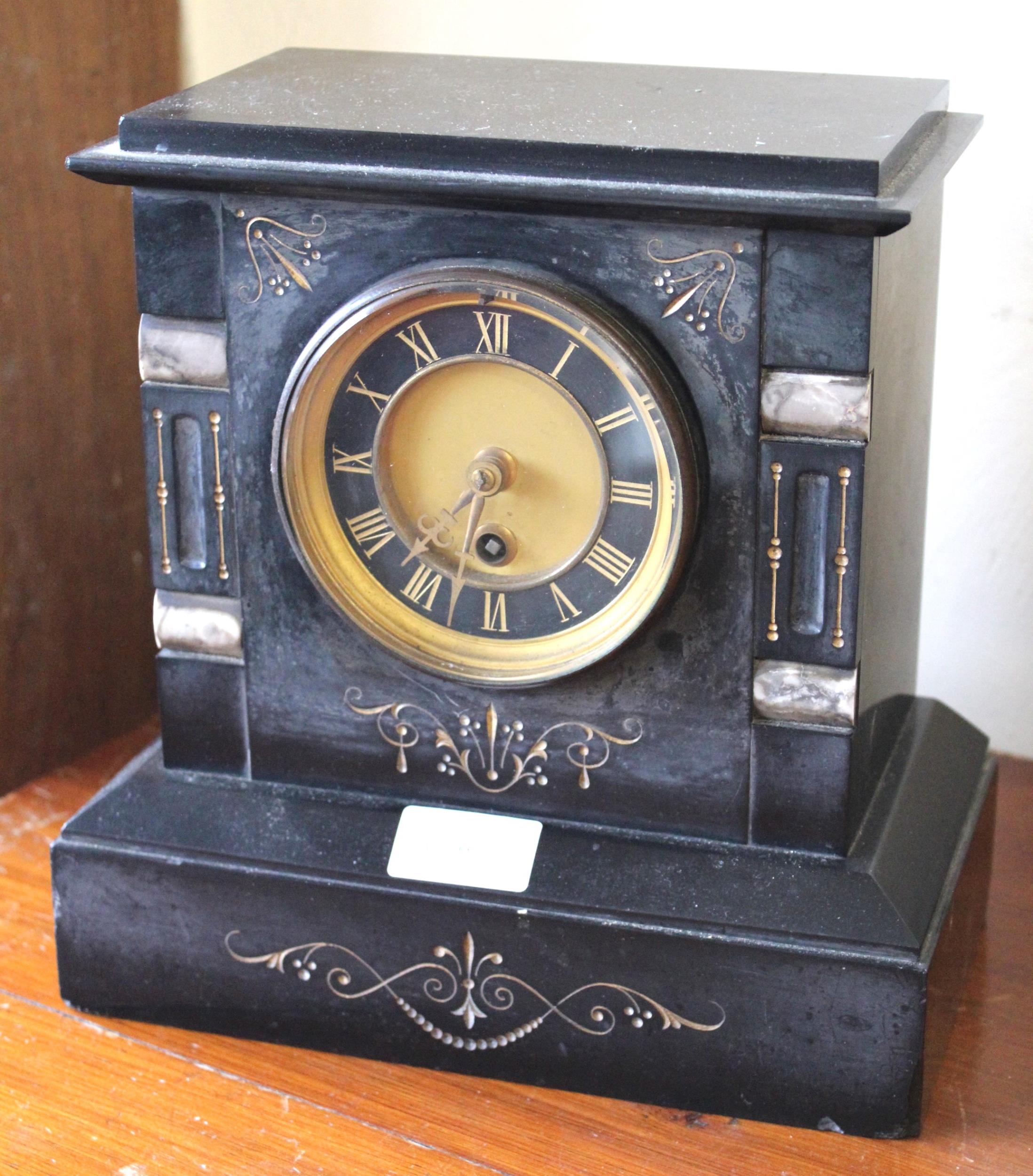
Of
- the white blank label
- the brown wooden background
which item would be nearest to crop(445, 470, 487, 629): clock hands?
the white blank label

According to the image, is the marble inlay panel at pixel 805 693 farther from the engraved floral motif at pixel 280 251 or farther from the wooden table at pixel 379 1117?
the engraved floral motif at pixel 280 251

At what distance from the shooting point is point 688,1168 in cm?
124

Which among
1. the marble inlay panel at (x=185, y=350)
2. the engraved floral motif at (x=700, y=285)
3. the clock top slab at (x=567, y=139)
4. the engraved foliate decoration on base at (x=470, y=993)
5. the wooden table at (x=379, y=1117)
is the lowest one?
the wooden table at (x=379, y=1117)

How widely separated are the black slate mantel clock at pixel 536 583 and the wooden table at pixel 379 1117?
1.0 inches

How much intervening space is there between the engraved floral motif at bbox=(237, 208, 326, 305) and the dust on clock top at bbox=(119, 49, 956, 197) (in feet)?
0.17

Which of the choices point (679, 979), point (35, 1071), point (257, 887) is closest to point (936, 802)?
point (679, 979)

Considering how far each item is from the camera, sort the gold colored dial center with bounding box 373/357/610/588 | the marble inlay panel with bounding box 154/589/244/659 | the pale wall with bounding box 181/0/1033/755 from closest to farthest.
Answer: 1. the gold colored dial center with bounding box 373/357/610/588
2. the marble inlay panel with bounding box 154/589/244/659
3. the pale wall with bounding box 181/0/1033/755

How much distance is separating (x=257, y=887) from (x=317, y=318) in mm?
438

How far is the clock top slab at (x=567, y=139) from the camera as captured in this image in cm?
112

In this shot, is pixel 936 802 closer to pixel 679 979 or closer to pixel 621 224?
pixel 679 979

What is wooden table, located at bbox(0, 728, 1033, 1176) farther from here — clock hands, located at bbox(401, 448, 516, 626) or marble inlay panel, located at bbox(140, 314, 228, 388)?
marble inlay panel, located at bbox(140, 314, 228, 388)

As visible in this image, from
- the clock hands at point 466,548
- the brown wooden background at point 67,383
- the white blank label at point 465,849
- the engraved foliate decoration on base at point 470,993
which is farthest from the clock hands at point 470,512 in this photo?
the brown wooden background at point 67,383

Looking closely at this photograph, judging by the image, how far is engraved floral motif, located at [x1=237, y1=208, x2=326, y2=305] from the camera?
125cm

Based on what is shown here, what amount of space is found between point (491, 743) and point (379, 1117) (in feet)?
0.96
